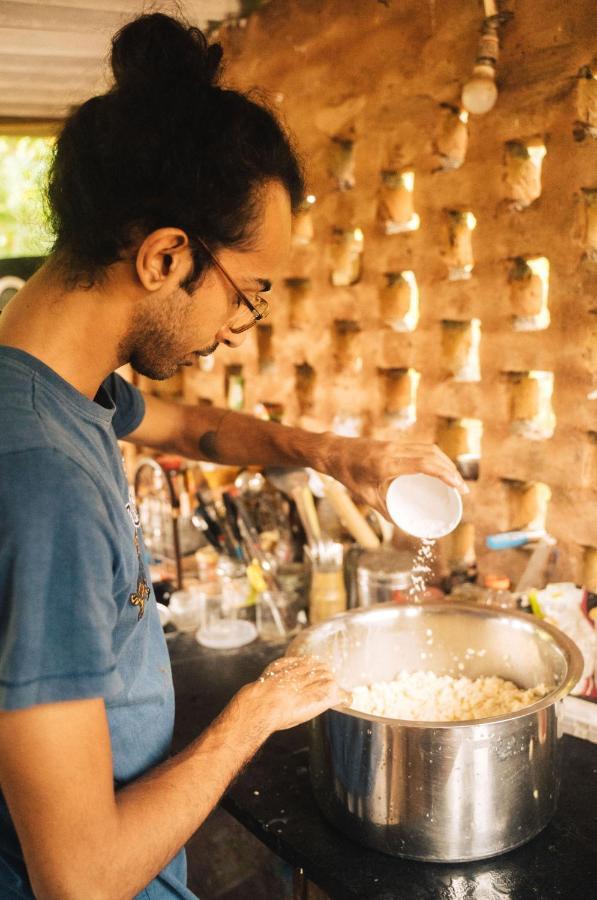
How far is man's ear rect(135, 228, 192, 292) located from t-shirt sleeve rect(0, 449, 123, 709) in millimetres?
310

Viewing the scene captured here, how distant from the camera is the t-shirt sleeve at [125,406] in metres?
1.80

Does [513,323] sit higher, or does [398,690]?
[513,323]

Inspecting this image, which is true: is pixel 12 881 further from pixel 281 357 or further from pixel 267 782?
pixel 281 357

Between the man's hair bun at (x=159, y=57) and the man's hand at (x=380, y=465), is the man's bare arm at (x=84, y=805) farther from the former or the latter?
the man's hair bun at (x=159, y=57)

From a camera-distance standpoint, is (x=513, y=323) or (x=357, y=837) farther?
(x=513, y=323)

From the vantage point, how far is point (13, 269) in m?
4.55

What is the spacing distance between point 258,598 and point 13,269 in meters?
3.01

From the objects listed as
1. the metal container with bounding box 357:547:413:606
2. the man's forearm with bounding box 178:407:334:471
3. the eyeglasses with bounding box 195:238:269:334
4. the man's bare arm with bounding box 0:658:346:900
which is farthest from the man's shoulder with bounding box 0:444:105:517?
the metal container with bounding box 357:547:413:606

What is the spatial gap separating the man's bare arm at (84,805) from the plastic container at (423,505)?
74cm

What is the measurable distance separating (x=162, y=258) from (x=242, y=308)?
20 centimetres

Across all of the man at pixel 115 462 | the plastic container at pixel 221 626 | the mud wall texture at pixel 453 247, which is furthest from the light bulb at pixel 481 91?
the plastic container at pixel 221 626

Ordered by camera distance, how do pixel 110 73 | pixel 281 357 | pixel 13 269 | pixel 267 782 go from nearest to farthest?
pixel 110 73
pixel 267 782
pixel 281 357
pixel 13 269

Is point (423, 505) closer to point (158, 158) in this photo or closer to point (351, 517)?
point (351, 517)

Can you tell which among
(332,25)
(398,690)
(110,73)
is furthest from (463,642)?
(332,25)
